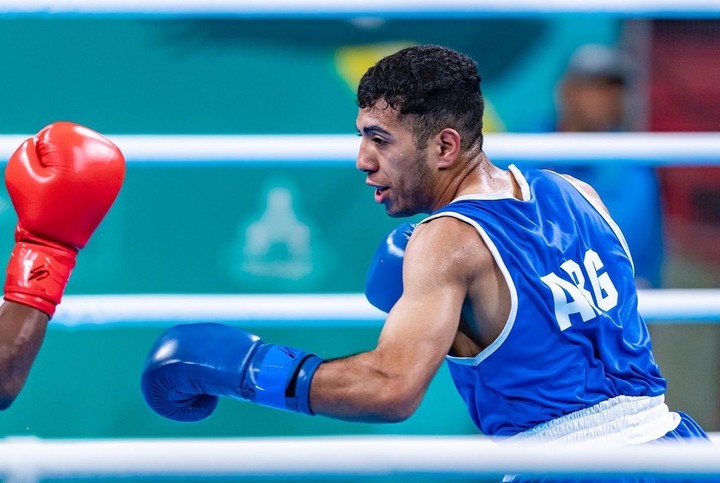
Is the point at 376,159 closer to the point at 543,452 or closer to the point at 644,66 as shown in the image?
the point at 543,452

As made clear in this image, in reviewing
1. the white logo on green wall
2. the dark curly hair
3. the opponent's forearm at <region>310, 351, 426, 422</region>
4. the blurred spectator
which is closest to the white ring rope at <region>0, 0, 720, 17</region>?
the dark curly hair

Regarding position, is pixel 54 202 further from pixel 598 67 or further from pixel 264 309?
pixel 598 67

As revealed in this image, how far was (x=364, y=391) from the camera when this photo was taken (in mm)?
1632

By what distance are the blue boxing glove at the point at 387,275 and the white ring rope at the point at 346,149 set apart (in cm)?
33

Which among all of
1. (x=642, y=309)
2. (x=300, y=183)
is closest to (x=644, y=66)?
(x=300, y=183)

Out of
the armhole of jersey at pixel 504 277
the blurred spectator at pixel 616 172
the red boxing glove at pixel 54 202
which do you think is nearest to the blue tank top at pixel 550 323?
the armhole of jersey at pixel 504 277

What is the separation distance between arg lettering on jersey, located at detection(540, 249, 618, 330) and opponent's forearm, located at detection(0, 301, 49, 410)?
2.72 ft

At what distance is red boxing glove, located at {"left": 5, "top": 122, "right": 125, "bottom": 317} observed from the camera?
5.68ft

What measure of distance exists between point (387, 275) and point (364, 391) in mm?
256

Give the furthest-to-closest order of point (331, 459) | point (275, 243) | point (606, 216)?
point (275, 243) → point (606, 216) → point (331, 459)

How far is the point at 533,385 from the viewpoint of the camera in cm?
180

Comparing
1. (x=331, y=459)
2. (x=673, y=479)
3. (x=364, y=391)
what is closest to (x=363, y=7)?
(x=364, y=391)

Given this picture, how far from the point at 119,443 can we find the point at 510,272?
2.81ft

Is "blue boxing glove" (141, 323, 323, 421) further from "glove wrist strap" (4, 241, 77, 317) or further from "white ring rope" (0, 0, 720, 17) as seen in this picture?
"white ring rope" (0, 0, 720, 17)
